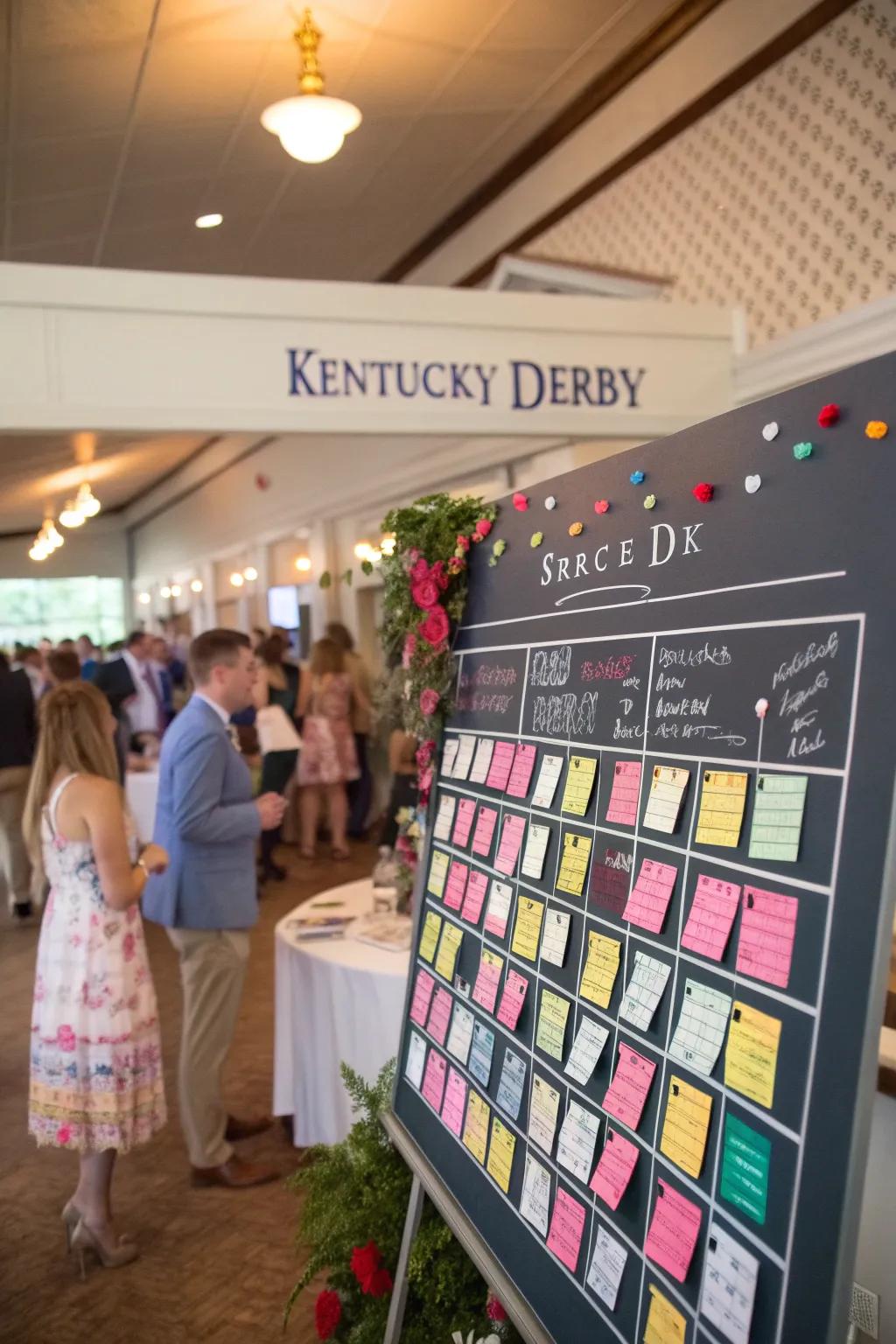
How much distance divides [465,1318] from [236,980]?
1519mm

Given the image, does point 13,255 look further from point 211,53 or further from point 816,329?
point 816,329

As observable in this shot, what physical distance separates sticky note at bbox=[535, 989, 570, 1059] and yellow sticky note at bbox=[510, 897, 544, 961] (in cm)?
8

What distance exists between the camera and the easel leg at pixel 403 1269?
77.7 inches

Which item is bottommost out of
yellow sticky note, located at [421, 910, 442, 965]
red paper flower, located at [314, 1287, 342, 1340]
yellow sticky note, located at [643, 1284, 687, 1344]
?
red paper flower, located at [314, 1287, 342, 1340]

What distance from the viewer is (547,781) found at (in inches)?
68.6

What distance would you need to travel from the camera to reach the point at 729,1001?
1252 millimetres

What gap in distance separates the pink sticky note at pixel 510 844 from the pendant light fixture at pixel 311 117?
2.58m

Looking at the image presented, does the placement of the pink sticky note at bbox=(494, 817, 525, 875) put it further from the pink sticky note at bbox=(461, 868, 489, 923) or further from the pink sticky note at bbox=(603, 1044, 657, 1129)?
the pink sticky note at bbox=(603, 1044, 657, 1129)

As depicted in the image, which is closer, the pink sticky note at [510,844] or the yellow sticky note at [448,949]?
the pink sticky note at [510,844]

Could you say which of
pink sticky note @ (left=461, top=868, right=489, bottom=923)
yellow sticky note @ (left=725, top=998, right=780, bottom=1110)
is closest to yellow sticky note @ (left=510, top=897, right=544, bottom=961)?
pink sticky note @ (left=461, top=868, right=489, bottom=923)

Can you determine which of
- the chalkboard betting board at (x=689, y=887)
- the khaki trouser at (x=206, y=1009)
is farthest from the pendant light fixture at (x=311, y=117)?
the khaki trouser at (x=206, y=1009)

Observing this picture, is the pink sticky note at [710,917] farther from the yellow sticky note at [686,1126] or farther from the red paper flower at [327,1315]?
the red paper flower at [327,1315]

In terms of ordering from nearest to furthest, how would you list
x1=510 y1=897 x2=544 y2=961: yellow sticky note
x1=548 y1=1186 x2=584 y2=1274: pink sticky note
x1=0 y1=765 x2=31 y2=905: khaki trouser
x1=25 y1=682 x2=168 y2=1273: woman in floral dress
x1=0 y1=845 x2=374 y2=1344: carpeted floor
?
x1=548 y1=1186 x2=584 y2=1274: pink sticky note, x1=510 y1=897 x2=544 y2=961: yellow sticky note, x1=0 y1=845 x2=374 y2=1344: carpeted floor, x1=25 y1=682 x2=168 y2=1273: woman in floral dress, x1=0 y1=765 x2=31 y2=905: khaki trouser

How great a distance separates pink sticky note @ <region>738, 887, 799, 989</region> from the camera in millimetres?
1173
